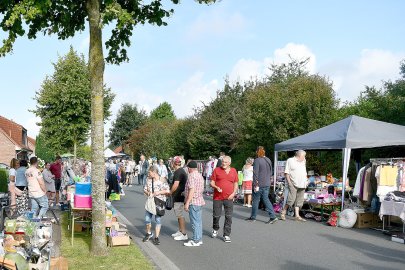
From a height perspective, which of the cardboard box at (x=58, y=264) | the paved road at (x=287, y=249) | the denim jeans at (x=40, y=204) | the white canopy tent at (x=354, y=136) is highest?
the white canopy tent at (x=354, y=136)

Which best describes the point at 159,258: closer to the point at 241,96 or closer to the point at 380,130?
the point at 380,130

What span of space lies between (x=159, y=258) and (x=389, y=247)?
4.78 meters

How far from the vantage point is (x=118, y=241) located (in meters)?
9.84

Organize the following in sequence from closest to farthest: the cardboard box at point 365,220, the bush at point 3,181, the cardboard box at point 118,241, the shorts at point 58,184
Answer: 1. the cardboard box at point 118,241
2. the cardboard box at point 365,220
3. the shorts at point 58,184
4. the bush at point 3,181

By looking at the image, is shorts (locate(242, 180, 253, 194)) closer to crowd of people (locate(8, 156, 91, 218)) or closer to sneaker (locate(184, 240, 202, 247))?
crowd of people (locate(8, 156, 91, 218))

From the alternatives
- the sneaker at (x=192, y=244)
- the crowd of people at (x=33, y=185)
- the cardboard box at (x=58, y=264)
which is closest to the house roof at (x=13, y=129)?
the crowd of people at (x=33, y=185)

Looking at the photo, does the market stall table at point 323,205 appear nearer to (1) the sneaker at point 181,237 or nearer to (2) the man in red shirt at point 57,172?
(1) the sneaker at point 181,237

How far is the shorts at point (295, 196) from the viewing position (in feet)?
46.4

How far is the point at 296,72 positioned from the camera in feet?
131

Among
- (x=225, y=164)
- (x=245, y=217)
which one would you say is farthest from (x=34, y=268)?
(x=245, y=217)

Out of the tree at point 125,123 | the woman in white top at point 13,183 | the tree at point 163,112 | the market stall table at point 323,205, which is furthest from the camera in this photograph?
the tree at point 163,112

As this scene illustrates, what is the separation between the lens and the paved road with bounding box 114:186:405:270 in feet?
27.5

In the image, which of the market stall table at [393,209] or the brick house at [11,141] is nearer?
the market stall table at [393,209]

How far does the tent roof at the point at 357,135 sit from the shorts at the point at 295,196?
1.82 metres
